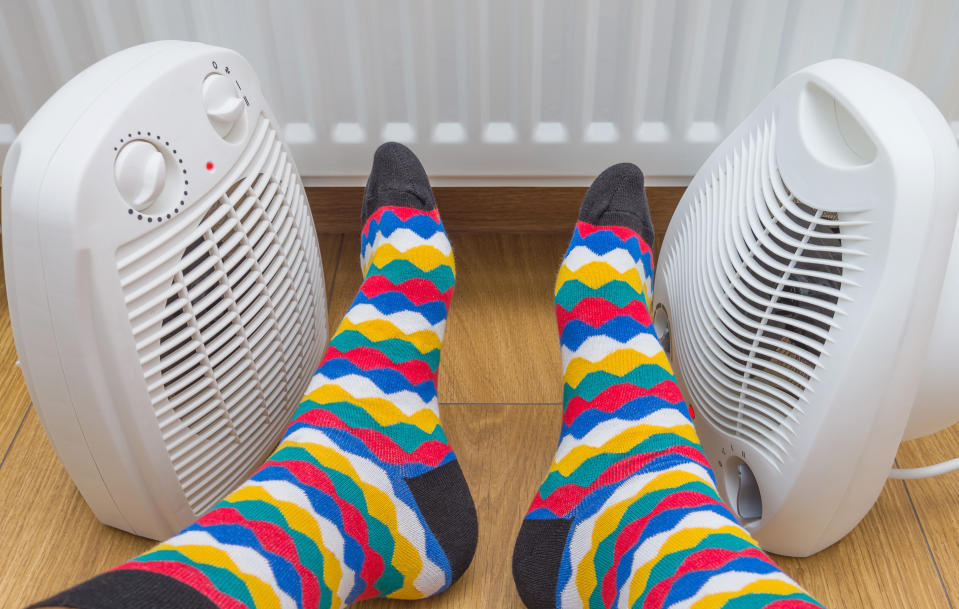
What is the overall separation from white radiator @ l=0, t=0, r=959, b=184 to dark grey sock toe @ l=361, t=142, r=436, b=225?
2 cm

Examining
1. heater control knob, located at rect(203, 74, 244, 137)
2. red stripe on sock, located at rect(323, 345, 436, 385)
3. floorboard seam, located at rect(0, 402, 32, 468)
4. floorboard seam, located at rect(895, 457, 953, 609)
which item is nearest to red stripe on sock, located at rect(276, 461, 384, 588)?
red stripe on sock, located at rect(323, 345, 436, 385)

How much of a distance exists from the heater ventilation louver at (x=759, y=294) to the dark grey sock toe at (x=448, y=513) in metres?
0.21

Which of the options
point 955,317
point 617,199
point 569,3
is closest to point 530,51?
point 569,3

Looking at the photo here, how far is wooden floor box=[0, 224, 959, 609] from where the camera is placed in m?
0.63

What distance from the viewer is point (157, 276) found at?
51cm

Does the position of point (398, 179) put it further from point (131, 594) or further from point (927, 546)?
point (927, 546)

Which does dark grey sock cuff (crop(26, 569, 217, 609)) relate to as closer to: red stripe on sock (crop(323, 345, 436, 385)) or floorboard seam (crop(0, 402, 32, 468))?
red stripe on sock (crop(323, 345, 436, 385))

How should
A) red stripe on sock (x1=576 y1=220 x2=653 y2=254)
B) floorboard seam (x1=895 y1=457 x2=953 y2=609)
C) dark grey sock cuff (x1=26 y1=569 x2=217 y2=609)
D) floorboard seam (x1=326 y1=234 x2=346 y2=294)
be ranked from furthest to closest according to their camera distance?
1. floorboard seam (x1=326 y1=234 x2=346 y2=294)
2. red stripe on sock (x1=576 y1=220 x2=653 y2=254)
3. floorboard seam (x1=895 y1=457 x2=953 y2=609)
4. dark grey sock cuff (x1=26 y1=569 x2=217 y2=609)

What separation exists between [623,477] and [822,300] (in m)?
0.18

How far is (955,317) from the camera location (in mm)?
542

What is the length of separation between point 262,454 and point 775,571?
15.9 inches

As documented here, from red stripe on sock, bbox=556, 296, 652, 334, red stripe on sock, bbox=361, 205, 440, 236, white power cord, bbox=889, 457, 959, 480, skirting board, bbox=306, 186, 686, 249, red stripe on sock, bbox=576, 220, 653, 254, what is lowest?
white power cord, bbox=889, 457, 959, 480

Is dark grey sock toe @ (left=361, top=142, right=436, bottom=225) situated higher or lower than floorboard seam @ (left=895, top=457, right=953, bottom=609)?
higher

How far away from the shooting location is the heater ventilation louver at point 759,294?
54 centimetres
